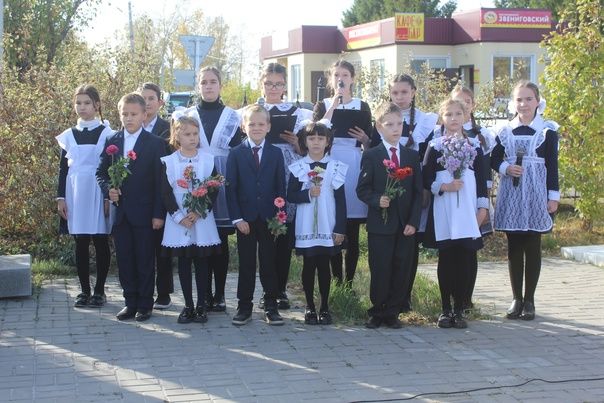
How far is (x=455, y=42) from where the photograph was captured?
121ft

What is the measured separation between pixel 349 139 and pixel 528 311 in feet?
6.61

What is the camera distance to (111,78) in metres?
9.75

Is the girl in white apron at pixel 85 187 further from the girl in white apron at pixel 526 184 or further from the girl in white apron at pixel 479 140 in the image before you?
the girl in white apron at pixel 526 184

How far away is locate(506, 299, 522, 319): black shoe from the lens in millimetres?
6945

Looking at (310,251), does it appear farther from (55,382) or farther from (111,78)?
(111,78)

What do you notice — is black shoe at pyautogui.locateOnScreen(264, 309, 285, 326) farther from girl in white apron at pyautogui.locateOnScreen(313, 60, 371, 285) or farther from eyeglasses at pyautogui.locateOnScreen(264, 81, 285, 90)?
eyeglasses at pyautogui.locateOnScreen(264, 81, 285, 90)

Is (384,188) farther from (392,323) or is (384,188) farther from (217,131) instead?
(217,131)

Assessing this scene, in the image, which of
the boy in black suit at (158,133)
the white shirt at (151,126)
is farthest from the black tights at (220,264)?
the white shirt at (151,126)

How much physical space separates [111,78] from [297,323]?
4367 mm

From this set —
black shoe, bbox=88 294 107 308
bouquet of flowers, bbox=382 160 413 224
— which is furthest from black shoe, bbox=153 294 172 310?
bouquet of flowers, bbox=382 160 413 224

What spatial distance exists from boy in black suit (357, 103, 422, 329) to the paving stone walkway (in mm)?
291

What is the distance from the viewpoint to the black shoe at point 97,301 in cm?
728

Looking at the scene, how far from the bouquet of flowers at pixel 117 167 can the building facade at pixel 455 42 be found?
84.1 ft

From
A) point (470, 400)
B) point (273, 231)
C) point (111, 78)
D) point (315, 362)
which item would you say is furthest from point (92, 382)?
point (111, 78)
